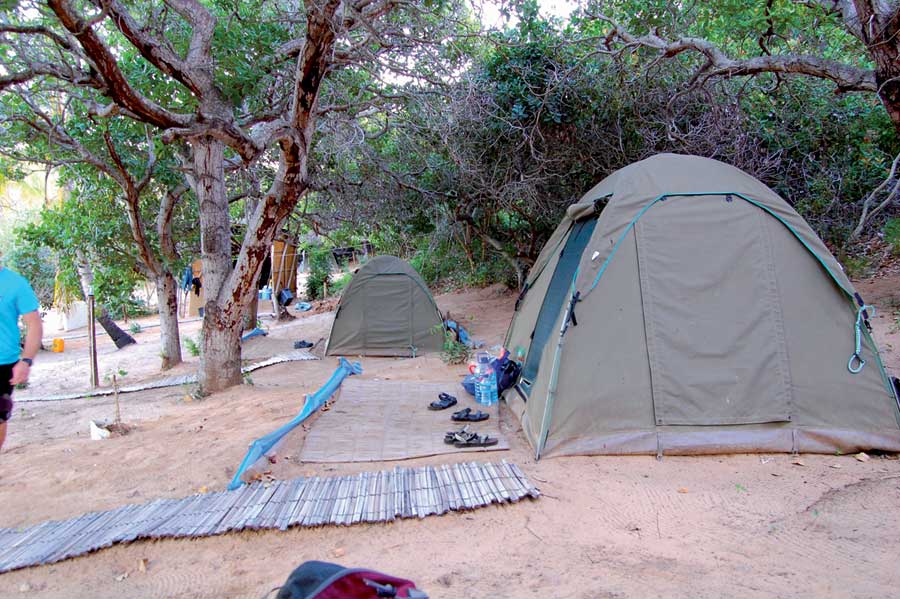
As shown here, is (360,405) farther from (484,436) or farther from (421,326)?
(421,326)

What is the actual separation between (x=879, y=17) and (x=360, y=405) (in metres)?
6.15

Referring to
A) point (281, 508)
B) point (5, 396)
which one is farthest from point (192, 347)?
point (281, 508)

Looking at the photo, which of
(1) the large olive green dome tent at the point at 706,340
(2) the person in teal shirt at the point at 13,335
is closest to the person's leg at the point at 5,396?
(2) the person in teal shirt at the point at 13,335

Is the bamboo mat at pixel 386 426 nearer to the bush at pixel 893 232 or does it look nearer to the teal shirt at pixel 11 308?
Result: the teal shirt at pixel 11 308

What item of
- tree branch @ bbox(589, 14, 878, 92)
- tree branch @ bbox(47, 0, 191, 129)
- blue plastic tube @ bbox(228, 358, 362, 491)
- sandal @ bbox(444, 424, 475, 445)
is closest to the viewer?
blue plastic tube @ bbox(228, 358, 362, 491)

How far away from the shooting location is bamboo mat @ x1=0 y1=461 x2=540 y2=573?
3.25 meters

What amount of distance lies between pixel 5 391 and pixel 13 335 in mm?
381

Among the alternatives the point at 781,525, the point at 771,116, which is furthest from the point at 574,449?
the point at 771,116

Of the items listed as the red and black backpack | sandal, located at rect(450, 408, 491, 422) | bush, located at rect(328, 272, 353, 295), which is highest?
bush, located at rect(328, 272, 353, 295)

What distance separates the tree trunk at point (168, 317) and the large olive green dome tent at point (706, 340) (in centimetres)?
774

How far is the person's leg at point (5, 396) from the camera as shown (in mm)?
3578

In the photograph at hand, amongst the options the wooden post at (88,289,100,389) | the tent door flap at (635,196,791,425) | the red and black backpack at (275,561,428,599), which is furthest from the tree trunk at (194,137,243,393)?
the red and black backpack at (275,561,428,599)

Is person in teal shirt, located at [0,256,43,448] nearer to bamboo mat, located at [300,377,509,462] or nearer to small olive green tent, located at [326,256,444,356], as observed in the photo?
bamboo mat, located at [300,377,509,462]

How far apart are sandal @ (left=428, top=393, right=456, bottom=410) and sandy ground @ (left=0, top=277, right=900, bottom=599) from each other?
36.9 inches
